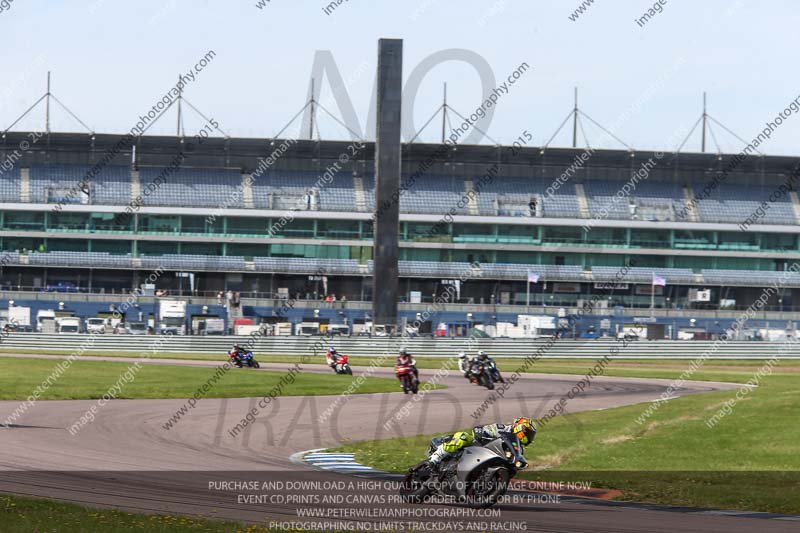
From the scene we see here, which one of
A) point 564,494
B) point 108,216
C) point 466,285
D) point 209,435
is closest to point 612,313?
point 466,285

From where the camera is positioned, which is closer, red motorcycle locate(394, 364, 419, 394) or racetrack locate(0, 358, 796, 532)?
racetrack locate(0, 358, 796, 532)

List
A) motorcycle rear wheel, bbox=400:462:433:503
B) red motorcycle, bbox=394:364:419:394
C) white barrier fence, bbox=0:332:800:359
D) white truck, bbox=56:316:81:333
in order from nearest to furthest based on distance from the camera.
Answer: motorcycle rear wheel, bbox=400:462:433:503, red motorcycle, bbox=394:364:419:394, white barrier fence, bbox=0:332:800:359, white truck, bbox=56:316:81:333

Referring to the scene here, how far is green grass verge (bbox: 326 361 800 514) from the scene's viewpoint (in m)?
18.3

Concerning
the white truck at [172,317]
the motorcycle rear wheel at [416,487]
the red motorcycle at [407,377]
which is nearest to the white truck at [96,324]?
the white truck at [172,317]

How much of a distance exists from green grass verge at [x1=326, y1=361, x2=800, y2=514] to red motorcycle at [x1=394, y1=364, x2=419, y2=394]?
7599mm

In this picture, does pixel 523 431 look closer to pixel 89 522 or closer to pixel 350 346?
pixel 89 522

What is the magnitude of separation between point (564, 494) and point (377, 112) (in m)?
56.4

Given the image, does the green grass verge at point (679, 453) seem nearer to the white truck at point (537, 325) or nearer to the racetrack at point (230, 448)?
the racetrack at point (230, 448)

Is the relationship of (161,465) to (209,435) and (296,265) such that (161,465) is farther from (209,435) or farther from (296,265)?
(296,265)

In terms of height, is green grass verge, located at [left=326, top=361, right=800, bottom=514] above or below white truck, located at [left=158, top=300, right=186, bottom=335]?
below

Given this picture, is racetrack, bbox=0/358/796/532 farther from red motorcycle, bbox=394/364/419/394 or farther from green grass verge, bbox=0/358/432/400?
green grass verge, bbox=0/358/432/400

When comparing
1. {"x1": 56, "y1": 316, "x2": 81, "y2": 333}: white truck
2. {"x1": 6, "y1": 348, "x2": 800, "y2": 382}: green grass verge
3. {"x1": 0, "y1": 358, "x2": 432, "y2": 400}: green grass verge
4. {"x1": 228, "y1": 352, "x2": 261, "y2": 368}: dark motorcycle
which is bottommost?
{"x1": 6, "y1": 348, "x2": 800, "y2": 382}: green grass verge

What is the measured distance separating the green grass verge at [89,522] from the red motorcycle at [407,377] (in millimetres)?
24047

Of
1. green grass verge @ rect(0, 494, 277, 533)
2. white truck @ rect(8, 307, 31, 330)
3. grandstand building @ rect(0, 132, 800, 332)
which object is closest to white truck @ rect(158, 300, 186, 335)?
grandstand building @ rect(0, 132, 800, 332)
